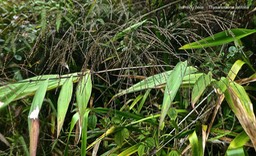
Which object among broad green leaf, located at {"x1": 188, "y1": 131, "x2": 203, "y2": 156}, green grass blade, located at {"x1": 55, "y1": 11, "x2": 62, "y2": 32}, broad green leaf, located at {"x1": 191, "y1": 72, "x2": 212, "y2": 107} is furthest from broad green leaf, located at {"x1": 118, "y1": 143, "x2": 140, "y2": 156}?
green grass blade, located at {"x1": 55, "y1": 11, "x2": 62, "y2": 32}

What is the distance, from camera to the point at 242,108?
968mm

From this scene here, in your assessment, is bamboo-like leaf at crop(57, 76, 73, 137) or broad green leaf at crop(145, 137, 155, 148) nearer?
bamboo-like leaf at crop(57, 76, 73, 137)

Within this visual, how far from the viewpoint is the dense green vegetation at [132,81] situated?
953 mm

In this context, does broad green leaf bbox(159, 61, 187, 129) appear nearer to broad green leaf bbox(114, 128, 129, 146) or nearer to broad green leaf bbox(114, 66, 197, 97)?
broad green leaf bbox(114, 66, 197, 97)

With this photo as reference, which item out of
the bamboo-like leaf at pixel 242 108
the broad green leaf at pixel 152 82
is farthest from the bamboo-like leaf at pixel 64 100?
the bamboo-like leaf at pixel 242 108

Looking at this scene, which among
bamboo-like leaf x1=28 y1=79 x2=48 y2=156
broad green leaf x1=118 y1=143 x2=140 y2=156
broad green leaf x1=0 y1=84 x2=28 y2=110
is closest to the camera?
bamboo-like leaf x1=28 y1=79 x2=48 y2=156

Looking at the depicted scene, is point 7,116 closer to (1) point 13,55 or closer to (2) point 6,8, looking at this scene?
(1) point 13,55

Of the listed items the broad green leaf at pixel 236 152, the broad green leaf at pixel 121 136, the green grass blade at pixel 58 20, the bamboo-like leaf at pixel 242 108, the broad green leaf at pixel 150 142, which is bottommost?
the broad green leaf at pixel 236 152

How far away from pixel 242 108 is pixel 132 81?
405 mm

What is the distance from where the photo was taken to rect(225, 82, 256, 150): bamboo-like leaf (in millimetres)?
945

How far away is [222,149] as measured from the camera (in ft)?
3.83

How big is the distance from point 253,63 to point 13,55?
79cm

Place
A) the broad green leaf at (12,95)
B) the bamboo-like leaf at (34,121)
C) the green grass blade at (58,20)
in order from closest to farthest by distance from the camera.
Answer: the bamboo-like leaf at (34,121), the broad green leaf at (12,95), the green grass blade at (58,20)

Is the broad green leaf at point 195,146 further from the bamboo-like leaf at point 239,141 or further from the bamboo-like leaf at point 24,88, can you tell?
the bamboo-like leaf at point 24,88
